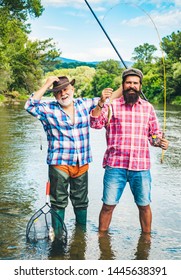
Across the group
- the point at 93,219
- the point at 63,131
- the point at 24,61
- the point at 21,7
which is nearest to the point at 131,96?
the point at 63,131

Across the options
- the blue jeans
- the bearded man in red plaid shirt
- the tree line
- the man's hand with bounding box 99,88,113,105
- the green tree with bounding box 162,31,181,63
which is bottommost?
the blue jeans

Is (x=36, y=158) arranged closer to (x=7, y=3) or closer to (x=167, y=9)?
(x=167, y=9)

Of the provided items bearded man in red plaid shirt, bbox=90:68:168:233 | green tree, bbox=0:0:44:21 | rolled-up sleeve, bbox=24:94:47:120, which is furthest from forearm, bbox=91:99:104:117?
green tree, bbox=0:0:44:21

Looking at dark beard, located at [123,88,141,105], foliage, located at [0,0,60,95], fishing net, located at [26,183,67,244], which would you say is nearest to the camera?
dark beard, located at [123,88,141,105]

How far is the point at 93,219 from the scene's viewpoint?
627 cm

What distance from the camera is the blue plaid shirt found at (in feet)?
16.4

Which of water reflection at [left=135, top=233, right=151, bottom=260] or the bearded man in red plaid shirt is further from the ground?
Result: the bearded man in red plaid shirt

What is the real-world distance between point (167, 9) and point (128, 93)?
1.47m

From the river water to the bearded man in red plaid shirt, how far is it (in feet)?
1.83

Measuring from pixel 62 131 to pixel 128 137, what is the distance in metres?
0.71

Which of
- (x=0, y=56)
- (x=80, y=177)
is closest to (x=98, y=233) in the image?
(x=80, y=177)

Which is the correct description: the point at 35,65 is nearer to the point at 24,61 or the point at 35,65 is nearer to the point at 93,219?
the point at 24,61

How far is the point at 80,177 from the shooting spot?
5.23 metres

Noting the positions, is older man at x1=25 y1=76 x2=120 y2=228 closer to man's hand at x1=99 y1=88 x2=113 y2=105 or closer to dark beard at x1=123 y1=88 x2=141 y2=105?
man's hand at x1=99 y1=88 x2=113 y2=105
